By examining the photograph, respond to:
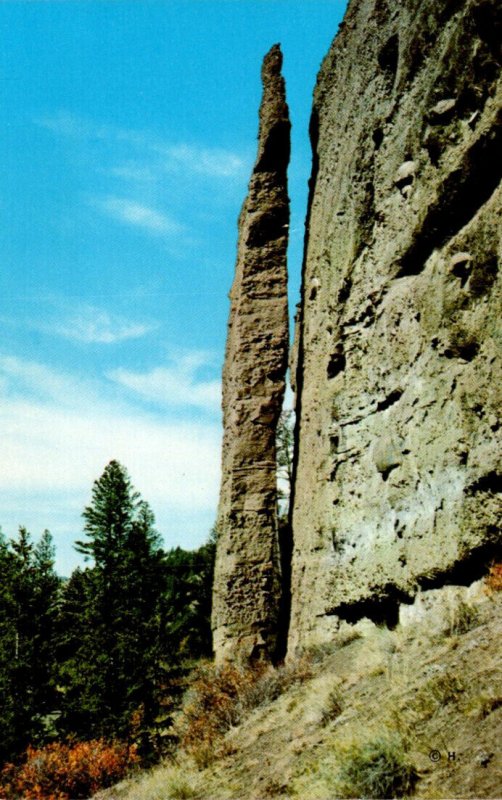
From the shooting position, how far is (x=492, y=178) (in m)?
11.5

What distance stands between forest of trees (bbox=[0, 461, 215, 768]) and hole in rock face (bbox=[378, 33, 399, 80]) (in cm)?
1525

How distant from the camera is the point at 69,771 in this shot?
777 inches

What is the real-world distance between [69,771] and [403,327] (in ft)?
49.7

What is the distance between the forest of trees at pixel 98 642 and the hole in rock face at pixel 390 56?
15.3 meters

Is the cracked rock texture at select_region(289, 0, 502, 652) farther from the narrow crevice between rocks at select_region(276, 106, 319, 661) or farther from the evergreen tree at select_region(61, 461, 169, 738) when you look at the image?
the evergreen tree at select_region(61, 461, 169, 738)

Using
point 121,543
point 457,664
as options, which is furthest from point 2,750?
point 457,664

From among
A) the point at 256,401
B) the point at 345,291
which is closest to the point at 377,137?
the point at 345,291

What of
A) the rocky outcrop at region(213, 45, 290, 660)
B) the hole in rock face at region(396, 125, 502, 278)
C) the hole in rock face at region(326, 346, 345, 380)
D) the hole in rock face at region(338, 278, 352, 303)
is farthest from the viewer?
the rocky outcrop at region(213, 45, 290, 660)

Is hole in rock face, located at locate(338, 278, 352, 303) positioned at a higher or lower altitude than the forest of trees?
higher

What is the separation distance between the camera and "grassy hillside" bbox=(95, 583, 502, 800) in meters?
6.51

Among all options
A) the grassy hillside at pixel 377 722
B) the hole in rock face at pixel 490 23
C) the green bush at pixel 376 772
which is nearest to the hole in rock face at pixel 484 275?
the hole in rock face at pixel 490 23

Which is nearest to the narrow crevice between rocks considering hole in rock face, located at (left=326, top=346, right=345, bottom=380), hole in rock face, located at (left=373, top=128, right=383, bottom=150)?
hole in rock face, located at (left=326, top=346, right=345, bottom=380)

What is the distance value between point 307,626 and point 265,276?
31.3 feet

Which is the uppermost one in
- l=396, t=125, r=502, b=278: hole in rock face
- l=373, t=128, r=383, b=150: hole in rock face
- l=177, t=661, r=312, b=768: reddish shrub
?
l=373, t=128, r=383, b=150: hole in rock face
